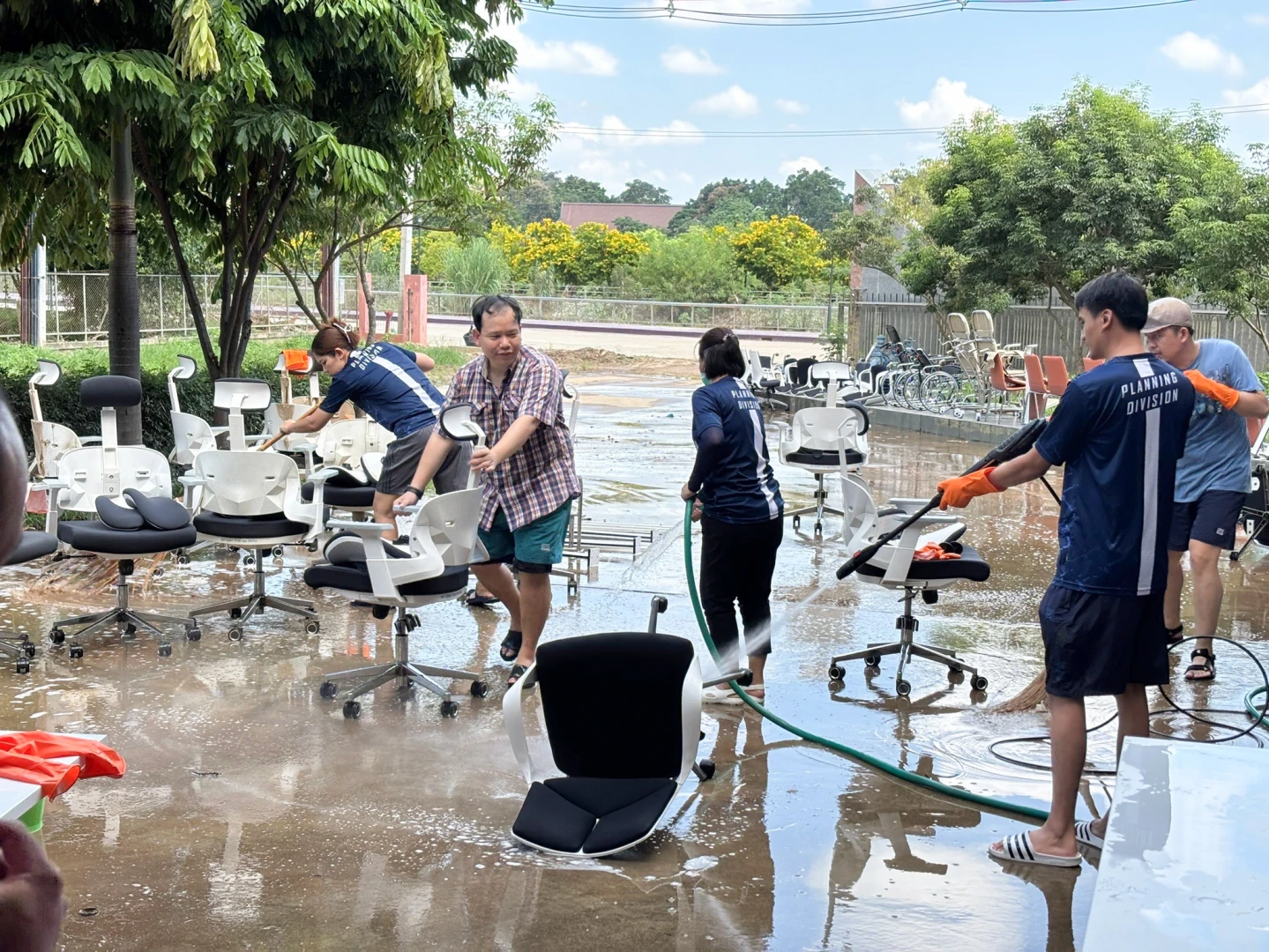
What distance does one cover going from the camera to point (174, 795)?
4.93 meters

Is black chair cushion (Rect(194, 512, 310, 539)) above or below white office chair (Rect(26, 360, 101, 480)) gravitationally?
below

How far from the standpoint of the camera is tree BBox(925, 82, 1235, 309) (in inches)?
970

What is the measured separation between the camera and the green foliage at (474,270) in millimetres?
48406

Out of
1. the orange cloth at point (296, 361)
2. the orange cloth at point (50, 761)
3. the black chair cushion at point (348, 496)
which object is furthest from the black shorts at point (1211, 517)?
the orange cloth at point (296, 361)

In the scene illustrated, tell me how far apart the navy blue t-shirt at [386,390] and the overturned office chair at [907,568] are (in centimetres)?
243

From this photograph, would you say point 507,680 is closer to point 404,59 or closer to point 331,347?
point 331,347

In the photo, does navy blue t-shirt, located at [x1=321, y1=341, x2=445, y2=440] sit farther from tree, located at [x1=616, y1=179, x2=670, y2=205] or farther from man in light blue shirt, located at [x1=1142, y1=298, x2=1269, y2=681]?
tree, located at [x1=616, y1=179, x2=670, y2=205]

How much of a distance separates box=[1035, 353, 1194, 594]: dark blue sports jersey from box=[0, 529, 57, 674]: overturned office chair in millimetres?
4747

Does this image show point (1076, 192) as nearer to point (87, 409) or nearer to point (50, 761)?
point (87, 409)

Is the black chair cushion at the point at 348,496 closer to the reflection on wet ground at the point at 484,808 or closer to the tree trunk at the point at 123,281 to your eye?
the reflection on wet ground at the point at 484,808

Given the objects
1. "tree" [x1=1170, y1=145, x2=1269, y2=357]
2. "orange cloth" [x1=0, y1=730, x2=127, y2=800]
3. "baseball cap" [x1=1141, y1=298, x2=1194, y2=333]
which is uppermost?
"tree" [x1=1170, y1=145, x2=1269, y2=357]

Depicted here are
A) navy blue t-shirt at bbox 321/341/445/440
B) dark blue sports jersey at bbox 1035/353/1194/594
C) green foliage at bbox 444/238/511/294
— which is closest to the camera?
dark blue sports jersey at bbox 1035/353/1194/594

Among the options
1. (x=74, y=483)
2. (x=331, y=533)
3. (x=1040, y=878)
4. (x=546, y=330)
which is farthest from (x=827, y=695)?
(x=546, y=330)

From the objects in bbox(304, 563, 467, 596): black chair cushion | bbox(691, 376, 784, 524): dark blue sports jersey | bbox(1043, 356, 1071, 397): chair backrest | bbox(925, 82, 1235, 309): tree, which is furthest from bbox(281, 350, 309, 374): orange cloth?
bbox(925, 82, 1235, 309): tree
